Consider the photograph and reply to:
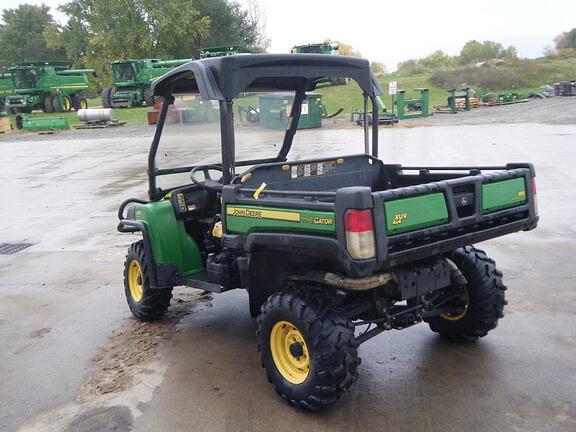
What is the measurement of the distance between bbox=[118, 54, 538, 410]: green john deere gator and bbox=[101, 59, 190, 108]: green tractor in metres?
31.7

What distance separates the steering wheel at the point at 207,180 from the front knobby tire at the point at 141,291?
2.53ft

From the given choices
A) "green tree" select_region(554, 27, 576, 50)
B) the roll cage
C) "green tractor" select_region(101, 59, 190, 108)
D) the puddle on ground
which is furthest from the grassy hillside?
the puddle on ground

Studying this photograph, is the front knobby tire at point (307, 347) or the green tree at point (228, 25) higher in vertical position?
the green tree at point (228, 25)

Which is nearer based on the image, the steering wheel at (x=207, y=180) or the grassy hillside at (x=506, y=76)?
the steering wheel at (x=207, y=180)

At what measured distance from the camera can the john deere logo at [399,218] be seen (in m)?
3.25

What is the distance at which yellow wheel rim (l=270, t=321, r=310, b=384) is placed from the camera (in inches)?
144

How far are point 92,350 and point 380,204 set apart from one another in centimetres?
283

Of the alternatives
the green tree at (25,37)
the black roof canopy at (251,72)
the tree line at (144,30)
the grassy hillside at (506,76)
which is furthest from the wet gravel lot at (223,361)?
the green tree at (25,37)

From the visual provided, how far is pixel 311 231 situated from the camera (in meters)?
3.38

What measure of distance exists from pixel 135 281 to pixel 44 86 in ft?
113

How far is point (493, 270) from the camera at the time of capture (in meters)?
4.28

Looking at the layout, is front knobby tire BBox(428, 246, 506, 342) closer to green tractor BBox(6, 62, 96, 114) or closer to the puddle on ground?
the puddle on ground

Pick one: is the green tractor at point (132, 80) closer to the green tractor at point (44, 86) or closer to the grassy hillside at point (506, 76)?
the green tractor at point (44, 86)

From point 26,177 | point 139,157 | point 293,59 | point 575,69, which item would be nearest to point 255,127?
point 293,59
